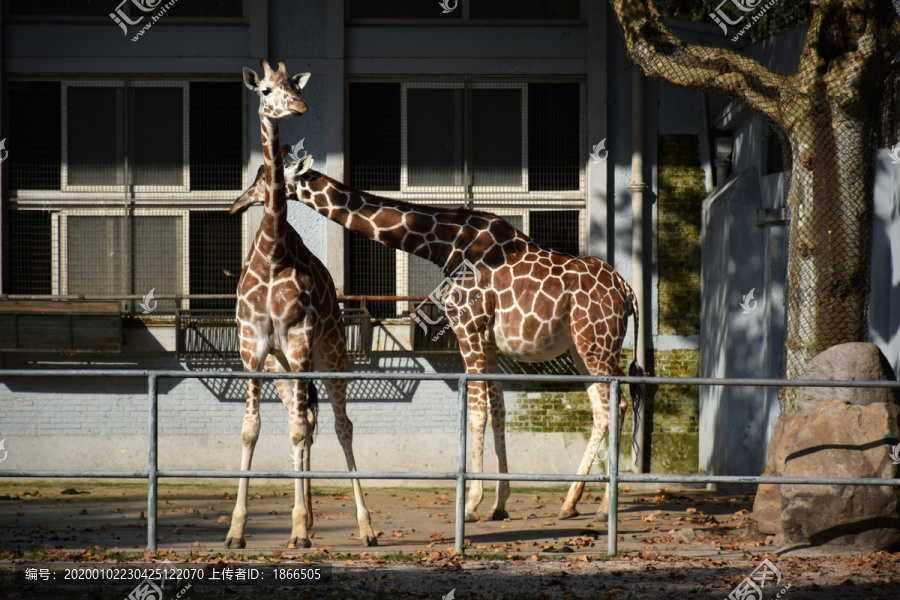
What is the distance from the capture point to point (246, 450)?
654 cm

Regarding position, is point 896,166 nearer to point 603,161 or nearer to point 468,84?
point 603,161

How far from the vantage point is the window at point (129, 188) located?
9.73m

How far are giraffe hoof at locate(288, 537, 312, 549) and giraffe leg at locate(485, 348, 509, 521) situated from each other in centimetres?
182

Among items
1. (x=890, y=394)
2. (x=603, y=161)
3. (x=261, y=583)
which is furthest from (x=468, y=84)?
(x=261, y=583)

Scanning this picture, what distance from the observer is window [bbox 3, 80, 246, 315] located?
9.73 metres

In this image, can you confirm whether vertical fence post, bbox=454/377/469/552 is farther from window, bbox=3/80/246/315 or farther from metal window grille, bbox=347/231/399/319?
window, bbox=3/80/246/315

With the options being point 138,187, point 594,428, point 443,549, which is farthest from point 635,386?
point 138,187

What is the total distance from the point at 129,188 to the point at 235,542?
15.9 ft

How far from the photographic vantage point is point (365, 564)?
222 inches

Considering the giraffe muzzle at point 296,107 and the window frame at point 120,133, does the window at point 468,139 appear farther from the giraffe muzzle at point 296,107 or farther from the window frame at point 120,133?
the giraffe muzzle at point 296,107

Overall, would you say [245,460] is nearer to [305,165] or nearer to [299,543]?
[299,543]

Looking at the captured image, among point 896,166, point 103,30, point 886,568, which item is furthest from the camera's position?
point 103,30

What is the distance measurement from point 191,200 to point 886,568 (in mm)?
7141

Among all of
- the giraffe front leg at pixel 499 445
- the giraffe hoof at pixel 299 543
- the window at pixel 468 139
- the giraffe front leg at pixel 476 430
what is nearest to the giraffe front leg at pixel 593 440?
the giraffe front leg at pixel 499 445
